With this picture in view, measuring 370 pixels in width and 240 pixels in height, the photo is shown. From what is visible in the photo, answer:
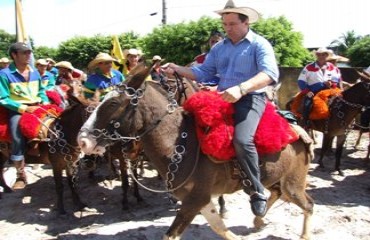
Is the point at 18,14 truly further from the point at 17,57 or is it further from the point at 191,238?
the point at 191,238

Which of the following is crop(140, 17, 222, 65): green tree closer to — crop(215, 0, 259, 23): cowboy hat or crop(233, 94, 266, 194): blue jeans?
crop(215, 0, 259, 23): cowboy hat

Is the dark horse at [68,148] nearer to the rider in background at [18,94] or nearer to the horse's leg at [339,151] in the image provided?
the rider in background at [18,94]

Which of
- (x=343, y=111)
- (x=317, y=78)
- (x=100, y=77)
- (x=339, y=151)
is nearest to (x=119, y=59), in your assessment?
(x=100, y=77)

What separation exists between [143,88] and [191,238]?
7.50ft

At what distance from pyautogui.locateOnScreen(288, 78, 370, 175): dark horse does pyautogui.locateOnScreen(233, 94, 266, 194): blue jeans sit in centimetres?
516

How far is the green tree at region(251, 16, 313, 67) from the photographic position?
17844 millimetres

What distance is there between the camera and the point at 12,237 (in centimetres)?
523

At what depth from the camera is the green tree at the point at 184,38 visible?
1772 cm

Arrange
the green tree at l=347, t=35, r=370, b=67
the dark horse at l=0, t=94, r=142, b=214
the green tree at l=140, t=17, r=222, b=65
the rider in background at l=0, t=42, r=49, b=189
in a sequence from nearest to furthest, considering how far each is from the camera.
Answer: the dark horse at l=0, t=94, r=142, b=214 → the rider in background at l=0, t=42, r=49, b=189 → the green tree at l=140, t=17, r=222, b=65 → the green tree at l=347, t=35, r=370, b=67

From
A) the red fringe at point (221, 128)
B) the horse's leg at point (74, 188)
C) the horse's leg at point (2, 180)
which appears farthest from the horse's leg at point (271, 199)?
the horse's leg at point (2, 180)

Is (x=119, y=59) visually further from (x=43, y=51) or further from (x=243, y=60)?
(x=43, y=51)

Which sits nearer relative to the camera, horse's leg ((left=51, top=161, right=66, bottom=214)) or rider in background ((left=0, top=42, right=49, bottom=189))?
rider in background ((left=0, top=42, right=49, bottom=189))

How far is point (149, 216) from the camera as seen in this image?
584 centimetres

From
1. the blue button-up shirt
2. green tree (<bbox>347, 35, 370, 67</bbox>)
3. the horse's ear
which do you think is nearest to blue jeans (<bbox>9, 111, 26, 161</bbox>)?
the horse's ear
